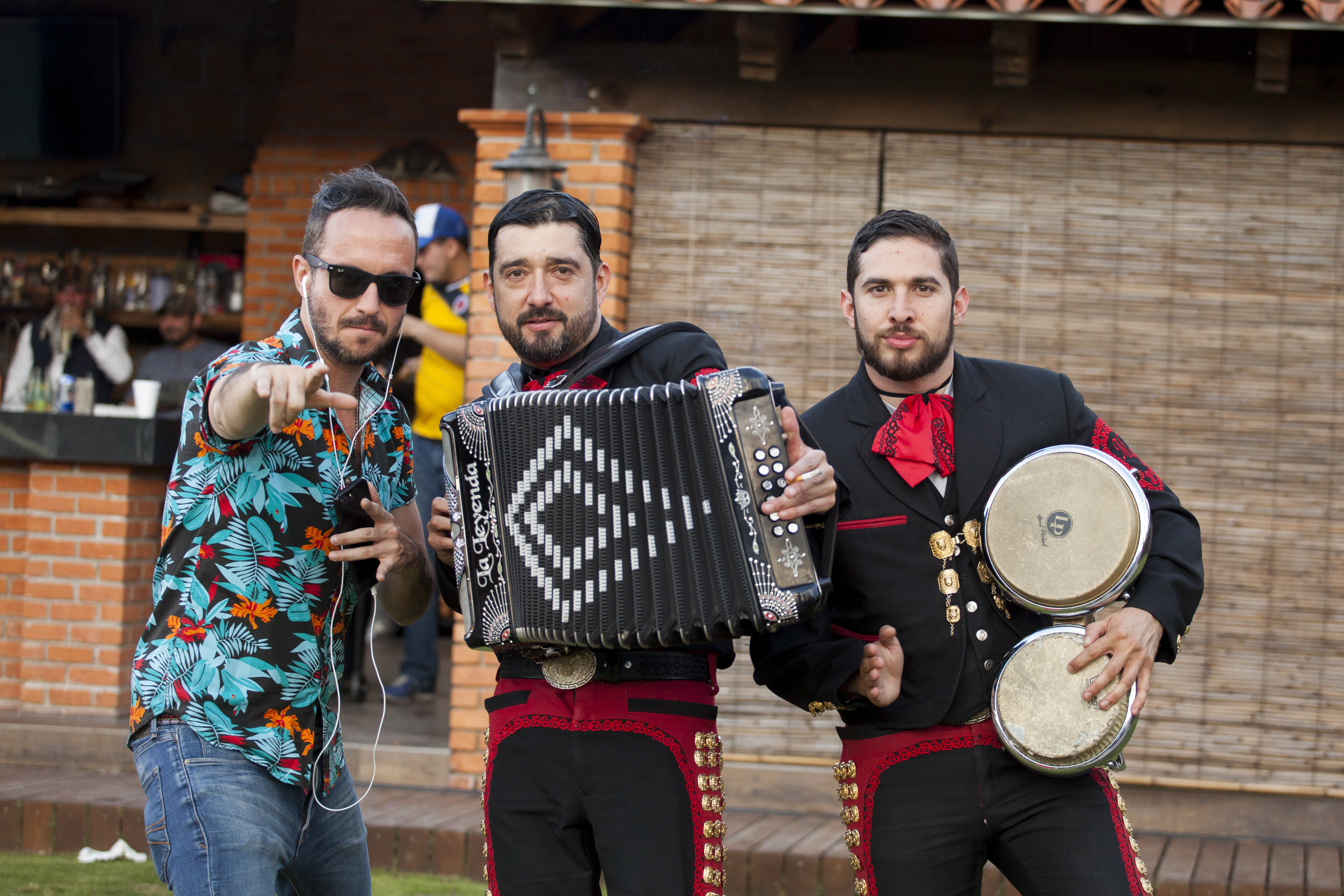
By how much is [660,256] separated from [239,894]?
3.27 meters

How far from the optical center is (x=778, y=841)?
467 cm

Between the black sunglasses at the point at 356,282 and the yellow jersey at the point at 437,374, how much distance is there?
3068mm

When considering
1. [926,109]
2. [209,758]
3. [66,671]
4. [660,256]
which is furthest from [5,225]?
[209,758]

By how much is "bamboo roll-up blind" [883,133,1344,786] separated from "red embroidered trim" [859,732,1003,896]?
8.23ft

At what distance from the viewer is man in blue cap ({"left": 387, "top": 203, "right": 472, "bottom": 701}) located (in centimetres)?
572

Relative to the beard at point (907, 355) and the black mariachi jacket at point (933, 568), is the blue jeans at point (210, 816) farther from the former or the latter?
the beard at point (907, 355)

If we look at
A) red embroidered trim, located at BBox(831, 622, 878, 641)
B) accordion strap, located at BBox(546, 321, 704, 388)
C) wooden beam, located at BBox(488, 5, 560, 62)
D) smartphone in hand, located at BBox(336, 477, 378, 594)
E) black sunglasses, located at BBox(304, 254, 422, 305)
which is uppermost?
wooden beam, located at BBox(488, 5, 560, 62)

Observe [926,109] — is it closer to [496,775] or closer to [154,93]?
[496,775]

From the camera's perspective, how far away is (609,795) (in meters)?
2.59

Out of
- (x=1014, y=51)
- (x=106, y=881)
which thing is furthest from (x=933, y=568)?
(x=106, y=881)

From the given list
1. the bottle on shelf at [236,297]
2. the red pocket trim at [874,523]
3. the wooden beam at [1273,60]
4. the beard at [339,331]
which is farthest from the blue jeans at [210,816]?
the bottle on shelf at [236,297]

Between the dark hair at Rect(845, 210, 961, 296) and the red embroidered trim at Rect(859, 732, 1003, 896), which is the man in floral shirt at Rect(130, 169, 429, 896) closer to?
the dark hair at Rect(845, 210, 961, 296)

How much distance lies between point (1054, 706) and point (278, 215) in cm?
642

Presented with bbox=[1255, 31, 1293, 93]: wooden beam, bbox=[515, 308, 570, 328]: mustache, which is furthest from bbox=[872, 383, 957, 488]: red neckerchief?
bbox=[1255, 31, 1293, 93]: wooden beam
